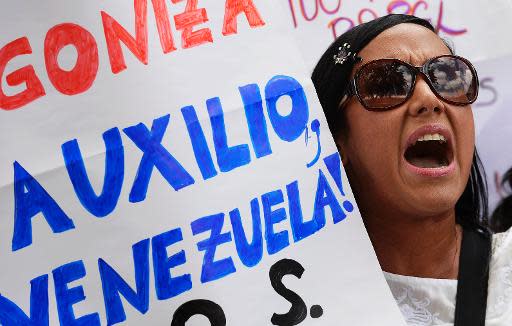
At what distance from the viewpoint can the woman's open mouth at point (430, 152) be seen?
5.36 ft

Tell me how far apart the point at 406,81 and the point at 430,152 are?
17cm

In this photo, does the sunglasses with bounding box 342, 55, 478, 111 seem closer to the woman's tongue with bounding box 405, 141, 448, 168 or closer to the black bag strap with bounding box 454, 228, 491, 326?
the woman's tongue with bounding box 405, 141, 448, 168

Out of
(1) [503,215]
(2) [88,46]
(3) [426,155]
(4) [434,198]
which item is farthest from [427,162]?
(2) [88,46]

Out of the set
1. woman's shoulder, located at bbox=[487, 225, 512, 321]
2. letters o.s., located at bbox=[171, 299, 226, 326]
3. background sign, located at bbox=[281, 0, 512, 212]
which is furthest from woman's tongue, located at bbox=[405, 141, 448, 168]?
letters o.s., located at bbox=[171, 299, 226, 326]

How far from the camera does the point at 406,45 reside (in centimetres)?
172

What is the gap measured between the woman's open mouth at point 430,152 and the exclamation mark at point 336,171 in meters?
0.18

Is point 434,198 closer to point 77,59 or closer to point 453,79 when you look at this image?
point 453,79

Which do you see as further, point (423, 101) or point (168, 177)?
point (423, 101)

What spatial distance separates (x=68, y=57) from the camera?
54.1 inches

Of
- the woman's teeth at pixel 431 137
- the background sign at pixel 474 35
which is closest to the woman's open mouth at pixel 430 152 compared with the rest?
the woman's teeth at pixel 431 137

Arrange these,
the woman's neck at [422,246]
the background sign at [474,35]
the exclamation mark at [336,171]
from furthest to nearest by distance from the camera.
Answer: the background sign at [474,35]
the woman's neck at [422,246]
the exclamation mark at [336,171]

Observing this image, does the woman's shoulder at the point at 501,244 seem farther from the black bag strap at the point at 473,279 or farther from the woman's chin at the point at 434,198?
the woman's chin at the point at 434,198

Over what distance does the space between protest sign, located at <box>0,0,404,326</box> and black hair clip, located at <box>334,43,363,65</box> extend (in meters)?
0.27

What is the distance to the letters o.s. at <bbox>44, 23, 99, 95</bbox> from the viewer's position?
4.46 ft
